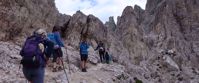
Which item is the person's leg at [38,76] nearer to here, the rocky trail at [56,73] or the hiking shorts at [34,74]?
the hiking shorts at [34,74]

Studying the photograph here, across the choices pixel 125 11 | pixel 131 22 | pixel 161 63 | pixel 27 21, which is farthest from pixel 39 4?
pixel 125 11

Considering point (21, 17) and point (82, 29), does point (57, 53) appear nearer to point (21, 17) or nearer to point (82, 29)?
point (21, 17)

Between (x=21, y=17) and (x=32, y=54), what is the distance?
749 inches

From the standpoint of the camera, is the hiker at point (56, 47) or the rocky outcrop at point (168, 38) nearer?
the hiker at point (56, 47)

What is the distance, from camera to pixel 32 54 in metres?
10.8

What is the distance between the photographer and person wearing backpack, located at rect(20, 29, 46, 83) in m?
10.8

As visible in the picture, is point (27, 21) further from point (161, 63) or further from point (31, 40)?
point (161, 63)

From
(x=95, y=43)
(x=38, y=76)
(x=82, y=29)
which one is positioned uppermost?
(x=82, y=29)

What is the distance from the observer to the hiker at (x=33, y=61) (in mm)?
10766

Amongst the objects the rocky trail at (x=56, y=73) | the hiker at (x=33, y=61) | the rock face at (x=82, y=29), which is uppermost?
the rock face at (x=82, y=29)

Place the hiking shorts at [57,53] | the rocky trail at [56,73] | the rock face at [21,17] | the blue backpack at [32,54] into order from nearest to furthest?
the blue backpack at [32,54] < the rocky trail at [56,73] < the hiking shorts at [57,53] < the rock face at [21,17]

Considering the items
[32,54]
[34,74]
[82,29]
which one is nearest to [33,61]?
[32,54]

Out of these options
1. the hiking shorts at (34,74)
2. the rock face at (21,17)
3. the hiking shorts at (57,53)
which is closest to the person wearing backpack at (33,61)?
the hiking shorts at (34,74)

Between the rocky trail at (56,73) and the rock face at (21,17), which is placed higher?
the rock face at (21,17)
